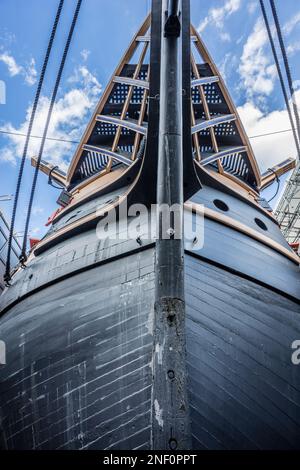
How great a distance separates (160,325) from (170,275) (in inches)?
18.8

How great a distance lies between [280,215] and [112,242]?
15688 mm

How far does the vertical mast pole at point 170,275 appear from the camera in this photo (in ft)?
8.87

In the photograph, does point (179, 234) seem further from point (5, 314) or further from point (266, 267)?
point (5, 314)

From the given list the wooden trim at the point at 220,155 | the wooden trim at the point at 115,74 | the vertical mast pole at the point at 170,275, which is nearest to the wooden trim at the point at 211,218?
the vertical mast pole at the point at 170,275

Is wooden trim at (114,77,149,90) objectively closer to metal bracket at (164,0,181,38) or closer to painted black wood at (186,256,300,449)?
metal bracket at (164,0,181,38)

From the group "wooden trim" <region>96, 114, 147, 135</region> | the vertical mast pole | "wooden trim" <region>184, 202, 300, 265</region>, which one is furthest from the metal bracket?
"wooden trim" <region>96, 114, 147, 135</region>

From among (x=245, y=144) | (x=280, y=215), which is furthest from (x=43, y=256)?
(x=280, y=215)

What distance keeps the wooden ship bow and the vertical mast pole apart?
0.01 metres

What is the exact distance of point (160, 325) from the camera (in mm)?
3096

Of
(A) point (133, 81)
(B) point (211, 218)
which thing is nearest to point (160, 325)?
(B) point (211, 218)

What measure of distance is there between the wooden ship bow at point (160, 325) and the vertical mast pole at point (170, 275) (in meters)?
0.01

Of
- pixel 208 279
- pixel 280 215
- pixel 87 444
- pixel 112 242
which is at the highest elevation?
pixel 280 215

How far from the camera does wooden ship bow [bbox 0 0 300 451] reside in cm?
301

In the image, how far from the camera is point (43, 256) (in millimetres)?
5973
